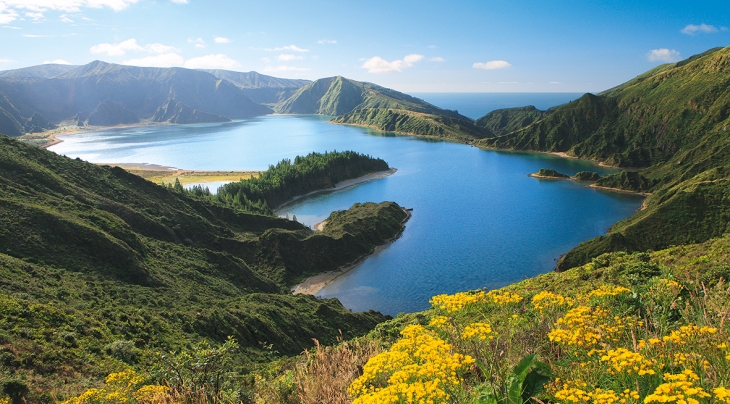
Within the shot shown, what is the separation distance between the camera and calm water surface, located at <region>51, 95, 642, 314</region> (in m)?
51.6

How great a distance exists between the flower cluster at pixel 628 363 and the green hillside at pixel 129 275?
1743 cm

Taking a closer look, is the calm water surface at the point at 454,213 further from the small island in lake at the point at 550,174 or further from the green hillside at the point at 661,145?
the green hillside at the point at 661,145

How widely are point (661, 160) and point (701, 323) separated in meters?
140

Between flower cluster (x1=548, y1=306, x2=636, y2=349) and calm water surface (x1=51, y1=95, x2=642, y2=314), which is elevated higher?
flower cluster (x1=548, y1=306, x2=636, y2=349)

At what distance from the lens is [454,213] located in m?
80.8

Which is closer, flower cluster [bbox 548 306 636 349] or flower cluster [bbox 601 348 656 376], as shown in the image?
flower cluster [bbox 601 348 656 376]

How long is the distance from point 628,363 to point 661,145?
487 ft

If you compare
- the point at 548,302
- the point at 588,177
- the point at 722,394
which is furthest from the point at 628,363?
the point at 588,177

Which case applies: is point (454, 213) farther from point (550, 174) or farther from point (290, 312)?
point (290, 312)

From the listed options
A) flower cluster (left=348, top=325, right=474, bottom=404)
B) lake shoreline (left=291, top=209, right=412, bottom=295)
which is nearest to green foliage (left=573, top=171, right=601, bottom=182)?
lake shoreline (left=291, top=209, right=412, bottom=295)

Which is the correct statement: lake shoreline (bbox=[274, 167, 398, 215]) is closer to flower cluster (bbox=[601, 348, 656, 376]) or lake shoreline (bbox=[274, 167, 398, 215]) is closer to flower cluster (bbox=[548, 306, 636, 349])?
flower cluster (bbox=[548, 306, 636, 349])

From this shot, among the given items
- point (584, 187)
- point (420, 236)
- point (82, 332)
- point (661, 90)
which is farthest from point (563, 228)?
point (661, 90)

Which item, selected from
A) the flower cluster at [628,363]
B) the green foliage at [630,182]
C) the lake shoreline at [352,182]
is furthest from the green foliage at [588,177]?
the flower cluster at [628,363]

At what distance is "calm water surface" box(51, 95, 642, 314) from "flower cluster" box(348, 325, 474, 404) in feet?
126
